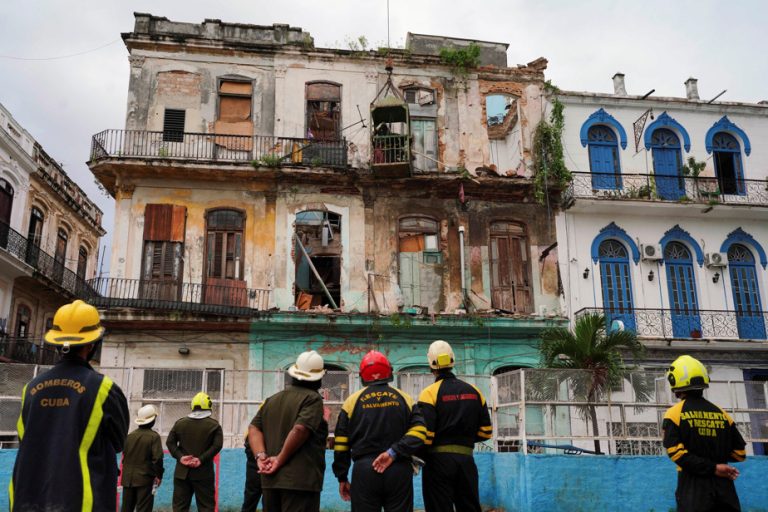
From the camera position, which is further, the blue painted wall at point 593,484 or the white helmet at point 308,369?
the blue painted wall at point 593,484

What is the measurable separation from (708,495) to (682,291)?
16618 millimetres

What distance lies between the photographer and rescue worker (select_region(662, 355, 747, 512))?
19.4 ft

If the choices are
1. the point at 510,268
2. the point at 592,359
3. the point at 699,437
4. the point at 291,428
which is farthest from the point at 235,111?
the point at 699,437

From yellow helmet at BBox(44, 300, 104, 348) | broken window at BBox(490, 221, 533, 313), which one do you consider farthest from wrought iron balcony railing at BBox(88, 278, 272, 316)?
yellow helmet at BBox(44, 300, 104, 348)

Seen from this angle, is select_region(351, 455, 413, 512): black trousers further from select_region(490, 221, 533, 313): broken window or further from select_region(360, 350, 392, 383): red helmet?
select_region(490, 221, 533, 313): broken window

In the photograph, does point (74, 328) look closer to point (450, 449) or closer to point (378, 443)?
point (378, 443)

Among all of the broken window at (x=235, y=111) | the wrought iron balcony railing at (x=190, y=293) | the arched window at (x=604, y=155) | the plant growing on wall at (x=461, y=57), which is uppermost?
the plant growing on wall at (x=461, y=57)

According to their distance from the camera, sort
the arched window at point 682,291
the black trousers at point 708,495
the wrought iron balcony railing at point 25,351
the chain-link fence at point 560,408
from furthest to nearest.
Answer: the wrought iron balcony railing at point 25,351 → the arched window at point 682,291 → the chain-link fence at point 560,408 → the black trousers at point 708,495

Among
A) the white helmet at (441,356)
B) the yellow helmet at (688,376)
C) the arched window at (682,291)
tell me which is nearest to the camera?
the yellow helmet at (688,376)

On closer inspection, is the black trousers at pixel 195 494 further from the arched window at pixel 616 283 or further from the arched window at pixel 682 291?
the arched window at pixel 682 291

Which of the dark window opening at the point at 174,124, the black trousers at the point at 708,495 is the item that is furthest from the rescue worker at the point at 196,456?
the dark window opening at the point at 174,124

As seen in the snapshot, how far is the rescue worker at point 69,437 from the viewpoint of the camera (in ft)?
14.0

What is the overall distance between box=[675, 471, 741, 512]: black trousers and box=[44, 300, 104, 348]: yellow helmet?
15.5ft

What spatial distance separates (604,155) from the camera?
22109mm
